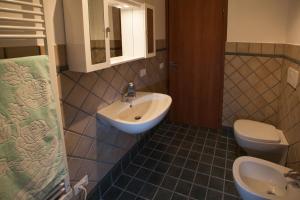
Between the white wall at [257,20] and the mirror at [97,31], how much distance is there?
5.91 ft

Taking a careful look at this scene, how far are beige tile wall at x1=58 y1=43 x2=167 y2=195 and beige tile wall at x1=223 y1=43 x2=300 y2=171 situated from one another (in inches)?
51.8

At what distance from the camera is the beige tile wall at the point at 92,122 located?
1396 millimetres

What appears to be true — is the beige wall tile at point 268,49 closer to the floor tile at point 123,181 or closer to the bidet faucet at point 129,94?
the bidet faucet at point 129,94

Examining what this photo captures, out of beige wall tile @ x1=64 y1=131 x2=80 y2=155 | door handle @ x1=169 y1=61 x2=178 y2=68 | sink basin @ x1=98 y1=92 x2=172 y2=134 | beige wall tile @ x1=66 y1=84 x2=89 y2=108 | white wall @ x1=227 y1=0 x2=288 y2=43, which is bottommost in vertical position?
beige wall tile @ x1=64 y1=131 x2=80 y2=155

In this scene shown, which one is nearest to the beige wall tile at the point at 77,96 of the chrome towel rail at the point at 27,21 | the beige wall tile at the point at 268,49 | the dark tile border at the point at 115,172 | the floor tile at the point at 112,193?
the chrome towel rail at the point at 27,21

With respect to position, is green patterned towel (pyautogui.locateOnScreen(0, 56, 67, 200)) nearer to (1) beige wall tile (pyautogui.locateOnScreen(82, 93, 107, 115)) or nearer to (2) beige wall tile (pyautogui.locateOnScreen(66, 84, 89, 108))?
Result: (2) beige wall tile (pyautogui.locateOnScreen(66, 84, 89, 108))

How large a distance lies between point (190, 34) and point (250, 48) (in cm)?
76

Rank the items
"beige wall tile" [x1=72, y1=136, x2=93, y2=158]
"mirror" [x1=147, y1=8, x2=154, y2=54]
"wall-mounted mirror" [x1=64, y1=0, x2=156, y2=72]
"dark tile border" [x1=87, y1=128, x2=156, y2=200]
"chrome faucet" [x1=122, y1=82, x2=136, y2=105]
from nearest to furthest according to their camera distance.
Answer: "wall-mounted mirror" [x1=64, y1=0, x2=156, y2=72], "beige wall tile" [x1=72, y1=136, x2=93, y2=158], "dark tile border" [x1=87, y1=128, x2=156, y2=200], "chrome faucet" [x1=122, y1=82, x2=136, y2=105], "mirror" [x1=147, y1=8, x2=154, y2=54]

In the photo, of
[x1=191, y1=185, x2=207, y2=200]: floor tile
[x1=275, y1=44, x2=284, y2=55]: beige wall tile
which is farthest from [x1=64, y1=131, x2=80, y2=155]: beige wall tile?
[x1=275, y1=44, x2=284, y2=55]: beige wall tile

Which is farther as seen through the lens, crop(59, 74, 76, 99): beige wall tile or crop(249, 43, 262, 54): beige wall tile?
crop(249, 43, 262, 54): beige wall tile

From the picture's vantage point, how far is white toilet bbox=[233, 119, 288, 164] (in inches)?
79.3

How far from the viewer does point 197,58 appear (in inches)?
112

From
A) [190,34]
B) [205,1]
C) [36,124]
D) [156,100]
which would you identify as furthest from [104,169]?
[205,1]

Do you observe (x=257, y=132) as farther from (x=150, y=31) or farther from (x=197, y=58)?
(x=150, y=31)
